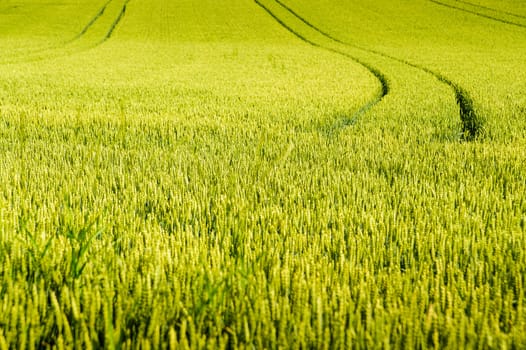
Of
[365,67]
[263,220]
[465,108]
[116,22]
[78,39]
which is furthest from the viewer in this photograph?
[116,22]

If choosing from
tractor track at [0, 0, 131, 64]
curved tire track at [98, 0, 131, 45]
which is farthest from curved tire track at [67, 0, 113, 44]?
curved tire track at [98, 0, 131, 45]

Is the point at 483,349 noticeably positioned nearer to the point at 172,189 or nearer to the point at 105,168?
the point at 172,189

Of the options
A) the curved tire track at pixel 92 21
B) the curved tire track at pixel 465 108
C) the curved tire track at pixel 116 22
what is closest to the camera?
the curved tire track at pixel 465 108

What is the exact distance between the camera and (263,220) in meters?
2.07

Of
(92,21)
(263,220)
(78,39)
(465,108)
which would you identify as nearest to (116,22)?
(92,21)

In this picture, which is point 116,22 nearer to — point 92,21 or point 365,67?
point 92,21

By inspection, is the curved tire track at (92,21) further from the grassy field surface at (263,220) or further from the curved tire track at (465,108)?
the grassy field surface at (263,220)

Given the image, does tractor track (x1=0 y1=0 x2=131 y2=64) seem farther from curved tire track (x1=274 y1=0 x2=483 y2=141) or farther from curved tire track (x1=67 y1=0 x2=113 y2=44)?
curved tire track (x1=274 y1=0 x2=483 y2=141)

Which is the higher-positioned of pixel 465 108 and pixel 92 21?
pixel 92 21

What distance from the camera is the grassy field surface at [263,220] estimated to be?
1247mm

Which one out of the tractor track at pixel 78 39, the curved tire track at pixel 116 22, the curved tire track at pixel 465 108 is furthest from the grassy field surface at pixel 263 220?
the curved tire track at pixel 116 22

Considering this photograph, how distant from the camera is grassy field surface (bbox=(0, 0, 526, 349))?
1.25 meters

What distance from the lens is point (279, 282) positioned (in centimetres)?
145

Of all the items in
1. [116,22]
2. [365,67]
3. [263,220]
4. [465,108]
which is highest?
[263,220]
